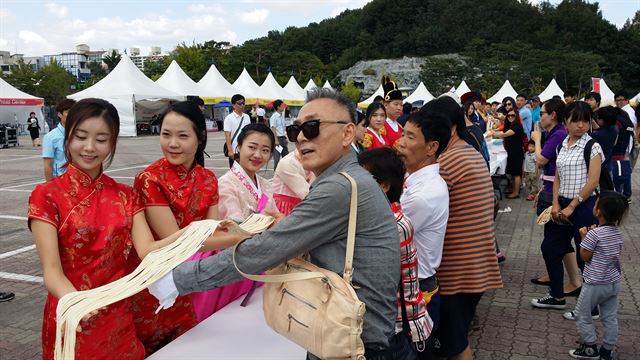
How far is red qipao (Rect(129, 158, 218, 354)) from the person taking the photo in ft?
7.04

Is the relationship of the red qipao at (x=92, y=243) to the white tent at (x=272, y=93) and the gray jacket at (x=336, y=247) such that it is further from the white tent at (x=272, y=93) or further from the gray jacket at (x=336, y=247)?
the white tent at (x=272, y=93)

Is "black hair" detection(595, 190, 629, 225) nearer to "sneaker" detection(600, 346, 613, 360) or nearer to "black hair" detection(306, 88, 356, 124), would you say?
"sneaker" detection(600, 346, 613, 360)

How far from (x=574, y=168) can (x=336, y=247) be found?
344 cm

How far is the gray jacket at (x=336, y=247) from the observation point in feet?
4.98

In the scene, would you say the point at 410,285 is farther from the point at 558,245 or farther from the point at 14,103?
the point at 14,103

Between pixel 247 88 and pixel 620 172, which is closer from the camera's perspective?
pixel 620 172

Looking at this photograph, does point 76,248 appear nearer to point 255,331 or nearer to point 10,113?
point 255,331

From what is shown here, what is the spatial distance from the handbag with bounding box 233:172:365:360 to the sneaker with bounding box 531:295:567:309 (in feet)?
11.9

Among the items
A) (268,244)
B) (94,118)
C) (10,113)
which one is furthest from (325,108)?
(10,113)

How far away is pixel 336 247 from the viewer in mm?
1573

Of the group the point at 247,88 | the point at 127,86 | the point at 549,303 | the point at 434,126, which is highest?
the point at 247,88

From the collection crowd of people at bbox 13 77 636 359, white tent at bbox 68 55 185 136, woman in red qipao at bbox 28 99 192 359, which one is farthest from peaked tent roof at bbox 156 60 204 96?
woman in red qipao at bbox 28 99 192 359

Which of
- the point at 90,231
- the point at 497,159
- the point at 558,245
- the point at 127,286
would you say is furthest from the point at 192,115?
the point at 497,159

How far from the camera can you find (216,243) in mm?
1919
